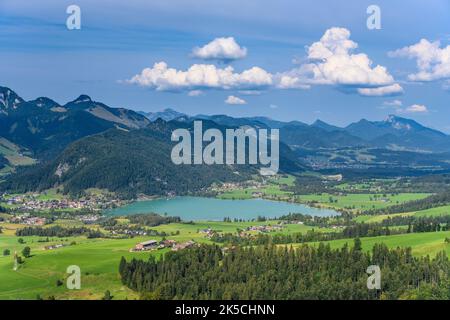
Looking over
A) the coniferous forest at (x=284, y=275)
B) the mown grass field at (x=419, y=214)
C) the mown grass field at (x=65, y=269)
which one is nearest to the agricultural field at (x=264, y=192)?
the mown grass field at (x=419, y=214)

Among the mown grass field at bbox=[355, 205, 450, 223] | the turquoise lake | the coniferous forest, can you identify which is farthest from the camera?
the turquoise lake

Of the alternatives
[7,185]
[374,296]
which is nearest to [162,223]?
[374,296]

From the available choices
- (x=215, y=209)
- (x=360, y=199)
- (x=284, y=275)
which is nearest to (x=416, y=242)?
(x=284, y=275)

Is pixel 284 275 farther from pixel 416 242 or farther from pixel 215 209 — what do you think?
pixel 215 209

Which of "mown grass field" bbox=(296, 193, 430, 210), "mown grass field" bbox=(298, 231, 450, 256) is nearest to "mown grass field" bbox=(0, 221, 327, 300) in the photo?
"mown grass field" bbox=(298, 231, 450, 256)

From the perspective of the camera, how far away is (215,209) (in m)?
118

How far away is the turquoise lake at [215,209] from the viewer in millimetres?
107775

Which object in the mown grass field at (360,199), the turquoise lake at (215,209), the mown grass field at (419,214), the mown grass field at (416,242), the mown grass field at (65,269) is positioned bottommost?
the turquoise lake at (215,209)

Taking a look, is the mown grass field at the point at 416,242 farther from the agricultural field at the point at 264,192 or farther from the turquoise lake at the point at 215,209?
the agricultural field at the point at 264,192

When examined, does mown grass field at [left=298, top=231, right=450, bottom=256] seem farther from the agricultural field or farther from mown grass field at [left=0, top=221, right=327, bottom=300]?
the agricultural field

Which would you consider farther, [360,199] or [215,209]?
[360,199]

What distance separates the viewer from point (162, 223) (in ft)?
306

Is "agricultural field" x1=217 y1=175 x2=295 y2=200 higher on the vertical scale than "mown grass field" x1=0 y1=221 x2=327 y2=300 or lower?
lower

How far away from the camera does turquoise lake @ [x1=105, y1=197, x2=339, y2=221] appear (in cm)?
10778
